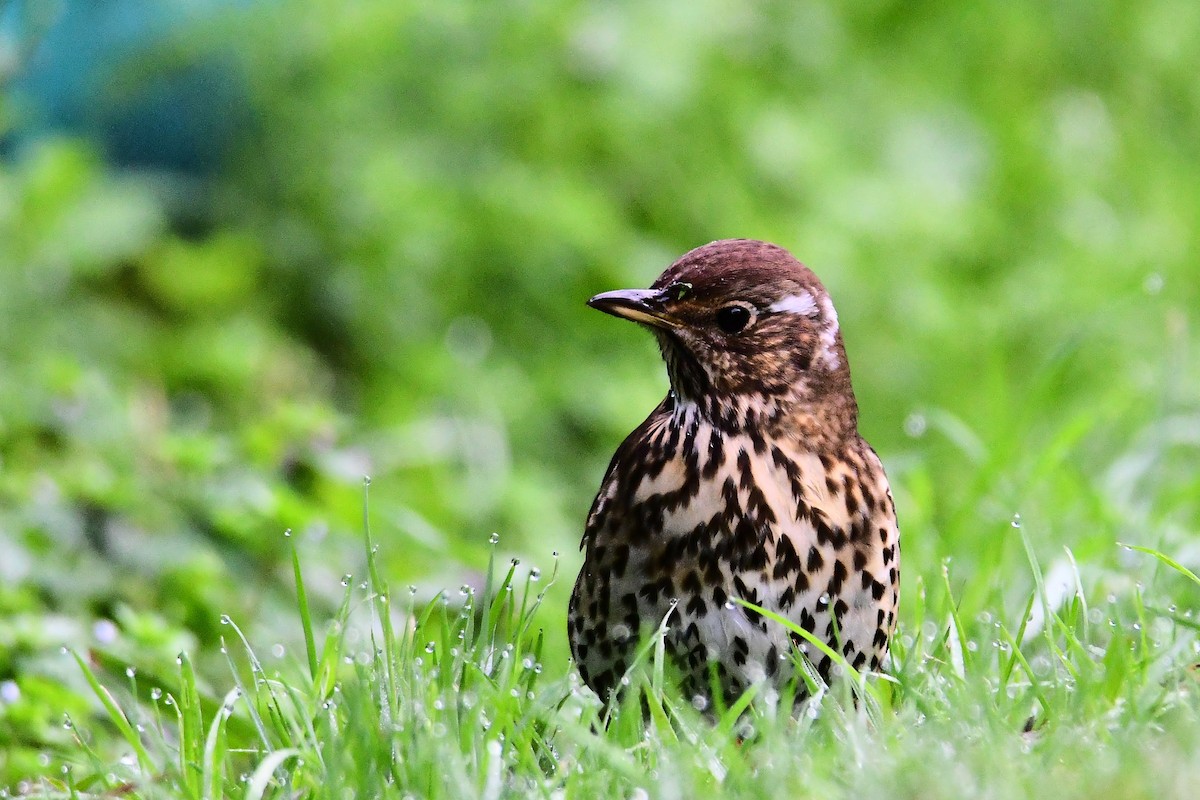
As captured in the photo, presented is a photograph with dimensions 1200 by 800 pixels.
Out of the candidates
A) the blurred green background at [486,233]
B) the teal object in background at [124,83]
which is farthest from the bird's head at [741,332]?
the teal object in background at [124,83]

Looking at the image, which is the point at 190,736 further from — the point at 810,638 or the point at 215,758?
the point at 810,638

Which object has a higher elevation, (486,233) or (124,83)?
(124,83)

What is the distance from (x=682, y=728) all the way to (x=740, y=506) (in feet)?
1.33

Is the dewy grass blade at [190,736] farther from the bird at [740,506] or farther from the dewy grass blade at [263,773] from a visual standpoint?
the bird at [740,506]

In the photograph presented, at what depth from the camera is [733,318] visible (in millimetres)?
2920

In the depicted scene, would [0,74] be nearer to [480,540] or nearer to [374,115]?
[374,115]

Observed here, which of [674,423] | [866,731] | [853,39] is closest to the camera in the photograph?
[866,731]

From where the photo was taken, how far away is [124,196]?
577 centimetres

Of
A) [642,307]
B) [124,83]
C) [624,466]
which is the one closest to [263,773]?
[624,466]

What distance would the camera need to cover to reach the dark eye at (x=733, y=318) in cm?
292

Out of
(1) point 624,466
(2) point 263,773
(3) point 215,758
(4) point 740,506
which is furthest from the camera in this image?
(1) point 624,466

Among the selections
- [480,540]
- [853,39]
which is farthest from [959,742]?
[853,39]

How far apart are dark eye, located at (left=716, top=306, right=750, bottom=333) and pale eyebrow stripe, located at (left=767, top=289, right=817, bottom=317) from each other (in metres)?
0.05

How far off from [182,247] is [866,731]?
4.41 metres
